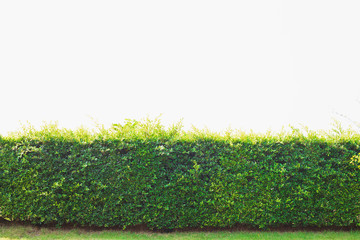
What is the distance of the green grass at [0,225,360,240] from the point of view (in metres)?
8.02

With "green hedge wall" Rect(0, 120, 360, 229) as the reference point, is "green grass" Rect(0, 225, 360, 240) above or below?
below

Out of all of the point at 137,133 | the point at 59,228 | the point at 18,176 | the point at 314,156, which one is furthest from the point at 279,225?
the point at 18,176

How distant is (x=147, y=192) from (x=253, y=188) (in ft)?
10.0

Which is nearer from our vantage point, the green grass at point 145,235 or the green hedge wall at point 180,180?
the green grass at point 145,235

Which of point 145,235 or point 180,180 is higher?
point 180,180

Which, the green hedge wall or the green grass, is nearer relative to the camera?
the green grass

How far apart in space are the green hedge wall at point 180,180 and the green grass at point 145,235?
0.26 metres

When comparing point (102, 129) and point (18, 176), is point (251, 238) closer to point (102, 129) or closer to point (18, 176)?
point (102, 129)

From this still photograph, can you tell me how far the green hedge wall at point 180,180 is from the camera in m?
8.13

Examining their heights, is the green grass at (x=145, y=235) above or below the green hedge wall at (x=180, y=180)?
below

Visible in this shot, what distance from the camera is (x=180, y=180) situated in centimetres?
809

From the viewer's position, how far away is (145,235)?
26.7 feet

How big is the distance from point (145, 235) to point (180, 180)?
73.8 inches

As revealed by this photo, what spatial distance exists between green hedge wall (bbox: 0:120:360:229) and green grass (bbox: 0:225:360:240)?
260mm
